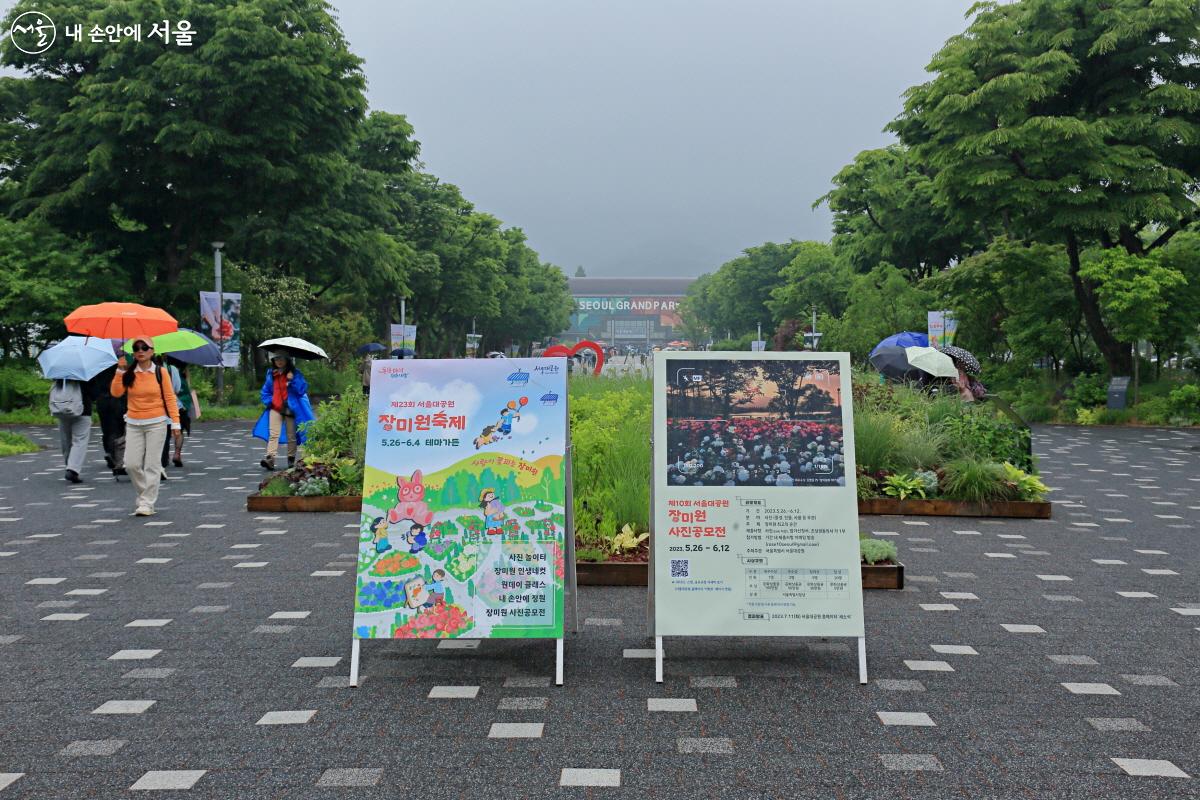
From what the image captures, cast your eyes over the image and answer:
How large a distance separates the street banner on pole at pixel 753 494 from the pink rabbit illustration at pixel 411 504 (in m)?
1.11

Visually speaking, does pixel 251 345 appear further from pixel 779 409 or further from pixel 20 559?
pixel 779 409

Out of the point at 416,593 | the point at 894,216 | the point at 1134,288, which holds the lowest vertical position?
the point at 416,593

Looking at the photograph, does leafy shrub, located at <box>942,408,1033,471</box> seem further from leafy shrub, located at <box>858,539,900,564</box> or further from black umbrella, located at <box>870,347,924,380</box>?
leafy shrub, located at <box>858,539,900,564</box>

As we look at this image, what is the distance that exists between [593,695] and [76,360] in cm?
998

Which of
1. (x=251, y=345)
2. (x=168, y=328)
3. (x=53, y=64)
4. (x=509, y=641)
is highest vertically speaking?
(x=53, y=64)

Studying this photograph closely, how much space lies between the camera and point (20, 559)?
24.7ft

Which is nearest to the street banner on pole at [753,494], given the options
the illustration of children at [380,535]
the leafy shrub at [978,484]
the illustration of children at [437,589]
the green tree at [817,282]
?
the illustration of children at [437,589]

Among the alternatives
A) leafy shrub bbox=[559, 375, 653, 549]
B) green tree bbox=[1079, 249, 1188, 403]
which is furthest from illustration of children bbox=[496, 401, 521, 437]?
green tree bbox=[1079, 249, 1188, 403]

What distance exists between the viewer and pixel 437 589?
4613mm

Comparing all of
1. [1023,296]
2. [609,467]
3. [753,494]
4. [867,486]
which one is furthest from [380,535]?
[1023,296]

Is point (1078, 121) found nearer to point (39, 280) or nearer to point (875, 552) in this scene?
point (875, 552)

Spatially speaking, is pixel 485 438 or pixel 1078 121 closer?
pixel 485 438

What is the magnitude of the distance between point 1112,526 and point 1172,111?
21347mm

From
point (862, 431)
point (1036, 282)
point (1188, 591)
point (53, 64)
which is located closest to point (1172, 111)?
point (1036, 282)
